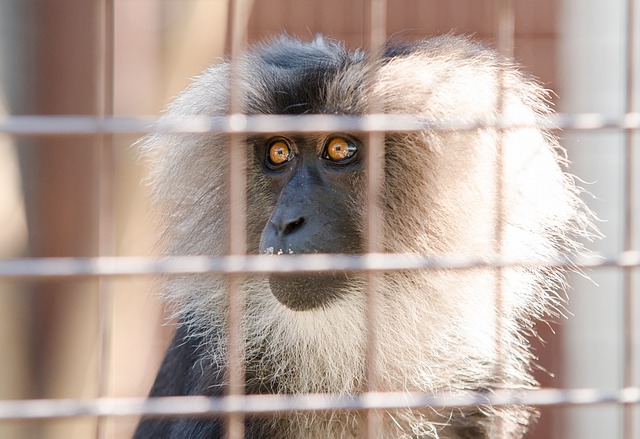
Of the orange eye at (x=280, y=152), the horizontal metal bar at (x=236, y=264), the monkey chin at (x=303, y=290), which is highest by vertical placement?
the orange eye at (x=280, y=152)

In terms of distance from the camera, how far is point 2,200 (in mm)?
2635

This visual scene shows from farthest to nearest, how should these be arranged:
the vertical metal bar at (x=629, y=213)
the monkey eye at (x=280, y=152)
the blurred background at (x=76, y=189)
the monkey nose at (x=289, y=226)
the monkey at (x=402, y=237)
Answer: the blurred background at (x=76, y=189), the monkey eye at (x=280, y=152), the monkey at (x=402, y=237), the monkey nose at (x=289, y=226), the vertical metal bar at (x=629, y=213)

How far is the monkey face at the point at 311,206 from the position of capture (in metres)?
1.61

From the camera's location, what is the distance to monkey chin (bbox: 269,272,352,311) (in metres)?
1.67

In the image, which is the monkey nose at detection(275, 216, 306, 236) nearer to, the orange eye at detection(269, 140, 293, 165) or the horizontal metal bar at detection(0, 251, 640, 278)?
the orange eye at detection(269, 140, 293, 165)

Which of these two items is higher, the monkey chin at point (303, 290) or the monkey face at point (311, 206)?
the monkey face at point (311, 206)

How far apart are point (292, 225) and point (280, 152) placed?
1.08 feet

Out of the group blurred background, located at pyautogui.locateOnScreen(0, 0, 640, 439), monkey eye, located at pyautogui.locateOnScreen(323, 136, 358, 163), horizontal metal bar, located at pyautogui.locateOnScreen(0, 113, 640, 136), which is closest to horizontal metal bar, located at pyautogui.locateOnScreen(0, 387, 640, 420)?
horizontal metal bar, located at pyautogui.locateOnScreen(0, 113, 640, 136)

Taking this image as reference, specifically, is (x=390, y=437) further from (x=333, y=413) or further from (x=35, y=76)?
(x=35, y=76)

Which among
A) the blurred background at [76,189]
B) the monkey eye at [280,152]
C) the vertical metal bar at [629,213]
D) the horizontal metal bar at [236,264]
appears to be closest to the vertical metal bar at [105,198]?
the horizontal metal bar at [236,264]

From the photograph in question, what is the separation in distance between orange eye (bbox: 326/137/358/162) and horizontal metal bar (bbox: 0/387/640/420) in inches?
27.2

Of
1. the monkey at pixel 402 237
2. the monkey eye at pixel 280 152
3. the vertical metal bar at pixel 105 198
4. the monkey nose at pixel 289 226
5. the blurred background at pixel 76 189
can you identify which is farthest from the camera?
the blurred background at pixel 76 189

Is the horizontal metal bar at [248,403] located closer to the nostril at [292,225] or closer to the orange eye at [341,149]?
the nostril at [292,225]

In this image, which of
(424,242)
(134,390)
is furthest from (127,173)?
(424,242)
